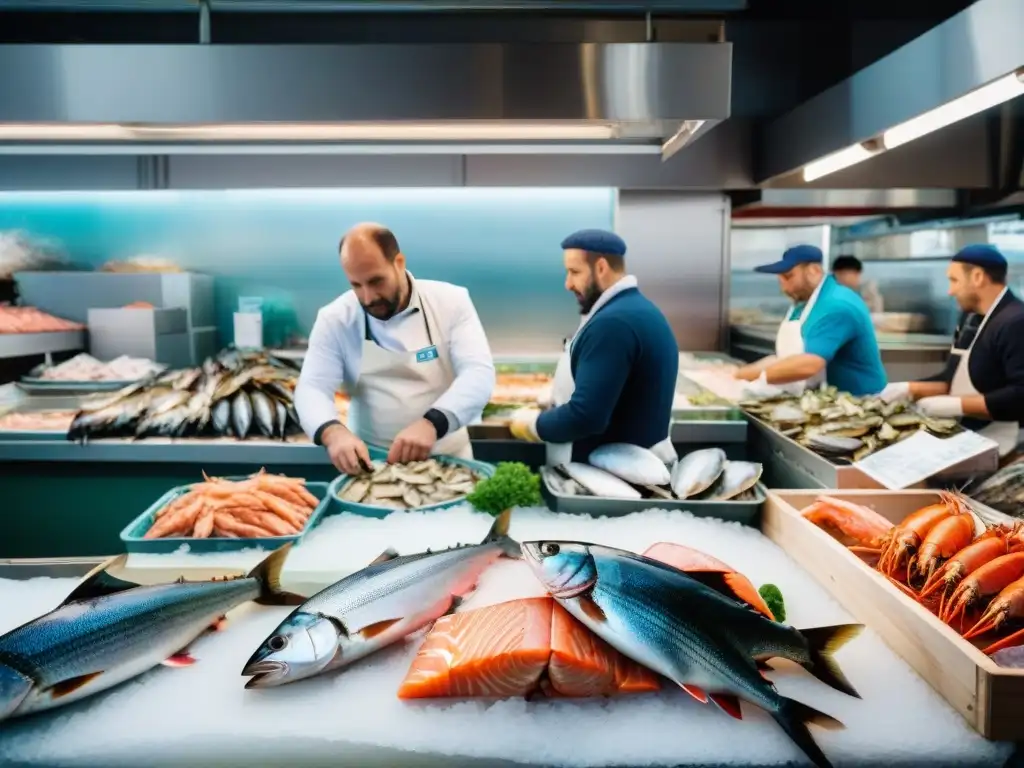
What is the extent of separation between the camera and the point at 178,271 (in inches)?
196

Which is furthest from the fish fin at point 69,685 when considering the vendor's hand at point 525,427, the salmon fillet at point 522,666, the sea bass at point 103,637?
the vendor's hand at point 525,427

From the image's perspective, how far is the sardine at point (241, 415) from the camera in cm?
328

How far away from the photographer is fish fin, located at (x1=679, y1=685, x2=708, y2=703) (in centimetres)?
118

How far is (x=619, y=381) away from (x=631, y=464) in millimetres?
325

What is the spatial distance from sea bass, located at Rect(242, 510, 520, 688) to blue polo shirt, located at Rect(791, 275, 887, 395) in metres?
2.84

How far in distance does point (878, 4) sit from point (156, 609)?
5364mm

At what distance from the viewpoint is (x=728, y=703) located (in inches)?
47.4

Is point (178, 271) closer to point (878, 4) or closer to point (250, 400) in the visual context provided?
point (250, 400)

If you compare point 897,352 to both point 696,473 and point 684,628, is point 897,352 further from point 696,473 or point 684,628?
point 684,628

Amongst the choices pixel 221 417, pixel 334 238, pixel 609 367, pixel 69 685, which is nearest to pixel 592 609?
pixel 69 685

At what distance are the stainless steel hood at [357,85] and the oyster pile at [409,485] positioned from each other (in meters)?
1.04

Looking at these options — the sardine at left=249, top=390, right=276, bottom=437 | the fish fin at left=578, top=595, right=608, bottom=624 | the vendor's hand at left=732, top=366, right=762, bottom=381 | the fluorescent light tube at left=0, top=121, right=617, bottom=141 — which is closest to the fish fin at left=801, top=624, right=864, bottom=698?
the fish fin at left=578, top=595, right=608, bottom=624

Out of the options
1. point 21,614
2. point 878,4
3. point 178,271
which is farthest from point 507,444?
point 878,4

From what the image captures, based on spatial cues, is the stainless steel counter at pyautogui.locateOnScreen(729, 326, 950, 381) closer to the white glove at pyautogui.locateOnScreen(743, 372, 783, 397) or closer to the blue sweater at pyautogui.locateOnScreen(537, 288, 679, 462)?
the white glove at pyautogui.locateOnScreen(743, 372, 783, 397)
